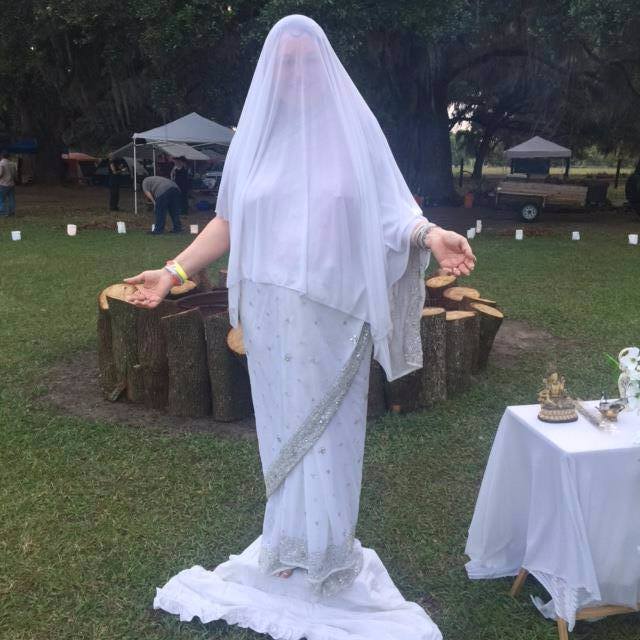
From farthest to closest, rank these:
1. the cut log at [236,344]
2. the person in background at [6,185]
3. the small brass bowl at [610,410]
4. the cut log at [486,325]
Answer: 1. the person in background at [6,185]
2. the cut log at [486,325]
3. the cut log at [236,344]
4. the small brass bowl at [610,410]

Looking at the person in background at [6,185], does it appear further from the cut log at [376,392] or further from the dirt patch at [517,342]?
the cut log at [376,392]

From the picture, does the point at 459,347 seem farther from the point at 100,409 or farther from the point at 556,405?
the point at 100,409

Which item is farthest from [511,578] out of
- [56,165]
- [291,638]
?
[56,165]

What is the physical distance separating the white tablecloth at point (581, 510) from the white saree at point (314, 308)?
19.8 inches

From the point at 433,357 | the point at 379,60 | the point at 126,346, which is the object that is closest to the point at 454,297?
the point at 433,357

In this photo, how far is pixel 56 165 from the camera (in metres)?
28.2

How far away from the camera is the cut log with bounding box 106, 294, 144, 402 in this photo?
457 centimetres

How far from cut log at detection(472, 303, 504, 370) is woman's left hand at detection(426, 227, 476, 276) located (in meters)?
3.27

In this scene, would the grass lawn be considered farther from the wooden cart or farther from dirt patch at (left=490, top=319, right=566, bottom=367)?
the wooden cart

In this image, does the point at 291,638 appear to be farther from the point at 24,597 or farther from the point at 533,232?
the point at 533,232

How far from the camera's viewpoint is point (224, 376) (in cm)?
445

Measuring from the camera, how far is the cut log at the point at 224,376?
436 centimetres

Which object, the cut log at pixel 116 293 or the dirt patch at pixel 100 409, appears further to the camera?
the cut log at pixel 116 293

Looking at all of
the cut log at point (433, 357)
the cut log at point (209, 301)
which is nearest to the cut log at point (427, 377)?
the cut log at point (433, 357)
